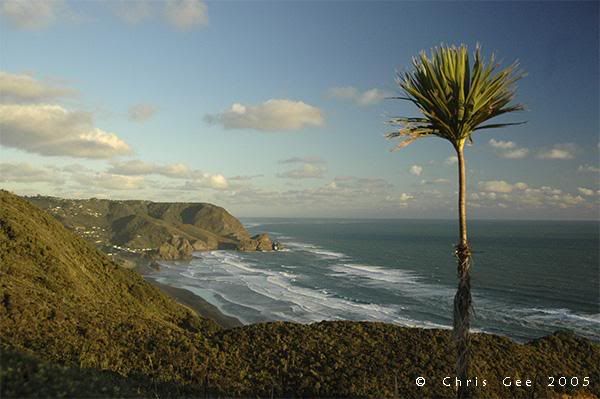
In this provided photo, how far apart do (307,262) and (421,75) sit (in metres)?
90.7

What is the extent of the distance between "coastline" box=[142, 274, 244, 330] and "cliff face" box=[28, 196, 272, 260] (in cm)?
5484

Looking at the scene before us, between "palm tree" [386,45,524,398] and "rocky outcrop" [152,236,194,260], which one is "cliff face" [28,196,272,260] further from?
"palm tree" [386,45,524,398]

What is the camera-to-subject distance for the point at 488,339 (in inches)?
853

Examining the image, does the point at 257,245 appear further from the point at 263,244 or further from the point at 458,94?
the point at 458,94

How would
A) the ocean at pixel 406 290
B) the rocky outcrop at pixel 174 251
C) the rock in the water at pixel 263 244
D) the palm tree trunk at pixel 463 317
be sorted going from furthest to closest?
the rock in the water at pixel 263 244 < the rocky outcrop at pixel 174 251 < the ocean at pixel 406 290 < the palm tree trunk at pixel 463 317

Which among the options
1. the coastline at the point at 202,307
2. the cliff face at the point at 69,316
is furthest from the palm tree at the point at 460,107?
the coastline at the point at 202,307

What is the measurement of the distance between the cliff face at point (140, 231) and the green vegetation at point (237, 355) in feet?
323

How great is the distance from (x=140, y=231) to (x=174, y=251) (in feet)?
122

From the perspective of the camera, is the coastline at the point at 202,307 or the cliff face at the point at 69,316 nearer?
the cliff face at the point at 69,316

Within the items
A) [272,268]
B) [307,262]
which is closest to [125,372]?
[272,268]

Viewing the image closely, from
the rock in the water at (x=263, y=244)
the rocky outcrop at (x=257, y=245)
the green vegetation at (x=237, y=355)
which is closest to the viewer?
the green vegetation at (x=237, y=355)

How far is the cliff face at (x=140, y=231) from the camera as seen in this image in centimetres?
12311

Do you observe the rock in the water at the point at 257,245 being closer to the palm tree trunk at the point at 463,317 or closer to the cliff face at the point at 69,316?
the cliff face at the point at 69,316

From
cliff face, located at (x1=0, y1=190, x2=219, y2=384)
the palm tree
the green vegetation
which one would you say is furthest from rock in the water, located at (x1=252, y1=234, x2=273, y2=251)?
the palm tree
